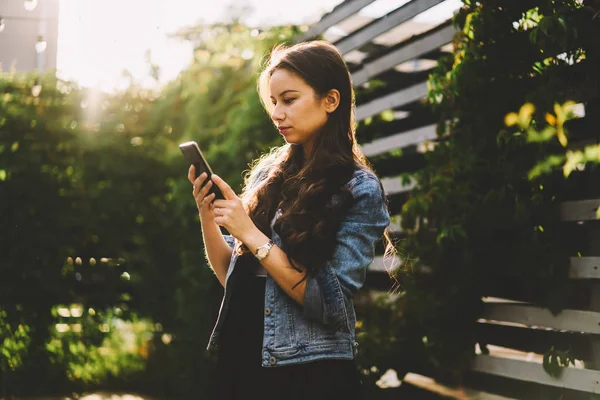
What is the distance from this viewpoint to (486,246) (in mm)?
3723

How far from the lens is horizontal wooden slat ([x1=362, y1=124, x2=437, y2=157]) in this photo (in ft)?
14.9

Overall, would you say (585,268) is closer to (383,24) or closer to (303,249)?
(303,249)

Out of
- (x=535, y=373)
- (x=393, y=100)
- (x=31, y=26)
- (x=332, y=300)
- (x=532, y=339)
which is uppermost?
(x=31, y=26)

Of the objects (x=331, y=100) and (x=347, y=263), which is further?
(x=331, y=100)

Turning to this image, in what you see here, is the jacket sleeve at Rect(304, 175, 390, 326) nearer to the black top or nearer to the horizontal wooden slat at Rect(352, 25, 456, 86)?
the black top

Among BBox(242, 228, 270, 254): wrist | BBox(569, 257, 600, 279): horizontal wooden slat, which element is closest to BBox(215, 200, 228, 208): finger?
BBox(242, 228, 270, 254): wrist

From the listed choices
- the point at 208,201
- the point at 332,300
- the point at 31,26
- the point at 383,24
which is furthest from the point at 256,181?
the point at 31,26

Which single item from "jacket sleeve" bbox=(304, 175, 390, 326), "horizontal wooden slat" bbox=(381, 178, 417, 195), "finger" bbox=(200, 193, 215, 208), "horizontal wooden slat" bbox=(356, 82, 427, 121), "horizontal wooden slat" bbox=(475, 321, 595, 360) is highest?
"horizontal wooden slat" bbox=(356, 82, 427, 121)

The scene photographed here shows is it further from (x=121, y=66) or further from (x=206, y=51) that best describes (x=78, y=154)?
(x=206, y=51)

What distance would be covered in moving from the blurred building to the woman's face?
18.9ft

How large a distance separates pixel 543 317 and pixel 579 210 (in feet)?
1.89

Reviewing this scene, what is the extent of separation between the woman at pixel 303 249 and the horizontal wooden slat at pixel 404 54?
245 centimetres

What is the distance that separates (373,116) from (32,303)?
2918 millimetres

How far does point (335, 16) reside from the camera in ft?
18.0
